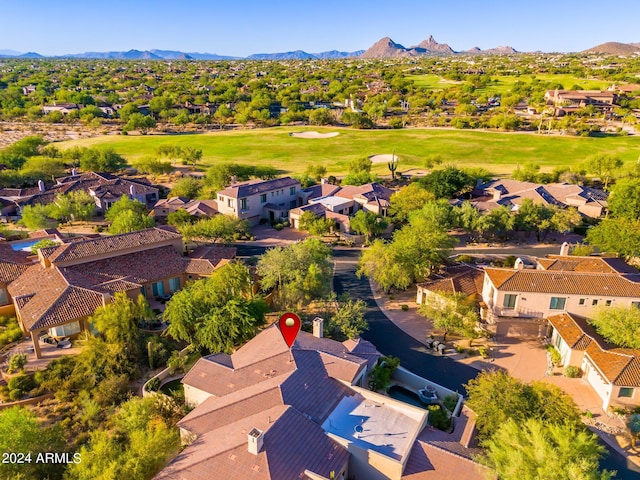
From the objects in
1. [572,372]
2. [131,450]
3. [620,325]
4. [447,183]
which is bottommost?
[572,372]

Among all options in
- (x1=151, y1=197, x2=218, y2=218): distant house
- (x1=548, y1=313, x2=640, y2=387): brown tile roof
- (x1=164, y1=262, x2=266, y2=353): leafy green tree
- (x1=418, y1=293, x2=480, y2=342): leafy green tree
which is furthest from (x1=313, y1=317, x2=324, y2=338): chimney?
(x1=151, y1=197, x2=218, y2=218): distant house

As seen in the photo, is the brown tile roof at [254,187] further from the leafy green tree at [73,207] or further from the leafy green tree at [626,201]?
the leafy green tree at [626,201]

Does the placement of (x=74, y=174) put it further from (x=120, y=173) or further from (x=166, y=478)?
(x=166, y=478)

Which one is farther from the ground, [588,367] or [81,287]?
[81,287]

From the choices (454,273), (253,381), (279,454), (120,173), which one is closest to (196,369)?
(253,381)

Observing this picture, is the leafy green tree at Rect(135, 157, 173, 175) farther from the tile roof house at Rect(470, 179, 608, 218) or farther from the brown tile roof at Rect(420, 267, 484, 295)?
the brown tile roof at Rect(420, 267, 484, 295)

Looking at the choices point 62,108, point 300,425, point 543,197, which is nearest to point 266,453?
point 300,425

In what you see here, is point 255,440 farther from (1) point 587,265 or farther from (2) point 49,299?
(1) point 587,265
